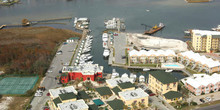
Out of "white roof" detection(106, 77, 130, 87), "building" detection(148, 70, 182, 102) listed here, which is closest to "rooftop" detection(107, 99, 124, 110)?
"white roof" detection(106, 77, 130, 87)

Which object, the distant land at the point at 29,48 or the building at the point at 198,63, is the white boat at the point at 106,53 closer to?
the distant land at the point at 29,48

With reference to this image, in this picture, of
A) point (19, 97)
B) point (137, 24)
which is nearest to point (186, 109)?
point (19, 97)

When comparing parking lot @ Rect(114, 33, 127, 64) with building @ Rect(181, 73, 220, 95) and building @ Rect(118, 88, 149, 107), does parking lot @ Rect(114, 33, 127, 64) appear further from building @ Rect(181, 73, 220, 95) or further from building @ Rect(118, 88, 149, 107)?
building @ Rect(118, 88, 149, 107)

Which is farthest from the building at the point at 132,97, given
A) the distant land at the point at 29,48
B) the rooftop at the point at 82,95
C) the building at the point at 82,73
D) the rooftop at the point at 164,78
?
the distant land at the point at 29,48

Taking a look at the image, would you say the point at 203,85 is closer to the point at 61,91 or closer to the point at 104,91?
the point at 104,91

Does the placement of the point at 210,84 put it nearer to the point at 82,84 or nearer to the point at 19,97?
the point at 82,84
